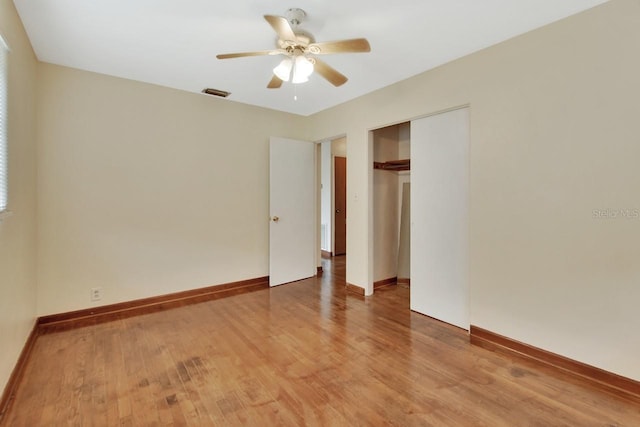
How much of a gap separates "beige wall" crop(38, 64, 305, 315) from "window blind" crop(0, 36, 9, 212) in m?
1.08

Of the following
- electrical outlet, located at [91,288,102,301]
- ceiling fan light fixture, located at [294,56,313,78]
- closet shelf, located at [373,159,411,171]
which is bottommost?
electrical outlet, located at [91,288,102,301]

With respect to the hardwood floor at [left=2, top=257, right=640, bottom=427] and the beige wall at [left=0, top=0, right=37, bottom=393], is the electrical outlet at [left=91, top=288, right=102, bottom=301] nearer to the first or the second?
the hardwood floor at [left=2, top=257, right=640, bottom=427]

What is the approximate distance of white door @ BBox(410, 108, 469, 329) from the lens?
2846 mm

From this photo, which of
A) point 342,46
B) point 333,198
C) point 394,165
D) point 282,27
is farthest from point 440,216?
point 333,198

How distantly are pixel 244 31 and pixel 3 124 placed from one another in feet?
5.49

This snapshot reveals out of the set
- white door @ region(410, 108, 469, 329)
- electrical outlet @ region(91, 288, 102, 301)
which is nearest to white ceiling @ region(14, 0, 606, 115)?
white door @ region(410, 108, 469, 329)

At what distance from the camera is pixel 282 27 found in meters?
1.90

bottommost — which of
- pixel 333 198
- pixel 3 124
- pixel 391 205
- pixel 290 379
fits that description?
pixel 290 379

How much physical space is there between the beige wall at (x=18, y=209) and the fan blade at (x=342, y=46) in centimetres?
189

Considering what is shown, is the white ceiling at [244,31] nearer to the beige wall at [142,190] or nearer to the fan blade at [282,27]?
the fan blade at [282,27]

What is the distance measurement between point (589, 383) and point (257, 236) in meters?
3.55

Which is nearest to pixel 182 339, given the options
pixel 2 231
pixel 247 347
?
pixel 247 347

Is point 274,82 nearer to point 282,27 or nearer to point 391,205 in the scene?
point 282,27

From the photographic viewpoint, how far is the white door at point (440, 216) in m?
2.85
